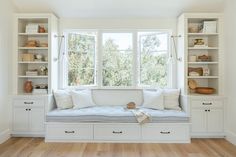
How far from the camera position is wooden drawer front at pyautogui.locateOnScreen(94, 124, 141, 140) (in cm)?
407

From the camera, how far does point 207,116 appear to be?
14.2 ft

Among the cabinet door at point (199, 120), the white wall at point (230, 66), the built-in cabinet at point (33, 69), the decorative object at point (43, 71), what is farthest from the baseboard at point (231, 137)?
the decorative object at point (43, 71)

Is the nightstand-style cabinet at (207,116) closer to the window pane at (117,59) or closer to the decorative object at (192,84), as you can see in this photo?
the decorative object at (192,84)

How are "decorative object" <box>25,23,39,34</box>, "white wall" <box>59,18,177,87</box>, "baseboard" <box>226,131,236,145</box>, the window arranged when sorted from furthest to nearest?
the window, "white wall" <box>59,18,177,87</box>, "decorative object" <box>25,23,39,34</box>, "baseboard" <box>226,131,236,145</box>

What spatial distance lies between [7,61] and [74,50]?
1312mm

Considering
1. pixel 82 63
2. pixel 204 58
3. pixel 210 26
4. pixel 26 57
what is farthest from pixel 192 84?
pixel 26 57

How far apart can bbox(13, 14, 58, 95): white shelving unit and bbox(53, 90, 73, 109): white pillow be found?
6.0 inches

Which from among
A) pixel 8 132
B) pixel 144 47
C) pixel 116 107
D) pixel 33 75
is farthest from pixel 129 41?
pixel 8 132

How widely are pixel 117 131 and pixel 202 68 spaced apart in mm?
2045

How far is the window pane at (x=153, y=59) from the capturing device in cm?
504

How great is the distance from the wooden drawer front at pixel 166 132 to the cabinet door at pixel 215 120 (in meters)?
0.53

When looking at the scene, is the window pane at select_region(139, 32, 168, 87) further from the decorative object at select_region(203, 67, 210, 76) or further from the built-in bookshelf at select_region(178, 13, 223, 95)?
the decorative object at select_region(203, 67, 210, 76)

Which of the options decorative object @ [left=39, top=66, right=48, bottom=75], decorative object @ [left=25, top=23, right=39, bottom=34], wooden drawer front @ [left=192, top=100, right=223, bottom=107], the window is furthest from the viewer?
the window

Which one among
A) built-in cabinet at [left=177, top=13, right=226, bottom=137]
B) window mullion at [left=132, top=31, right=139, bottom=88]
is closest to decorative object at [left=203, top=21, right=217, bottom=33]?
built-in cabinet at [left=177, top=13, right=226, bottom=137]
